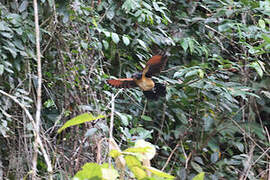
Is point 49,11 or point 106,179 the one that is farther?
point 49,11

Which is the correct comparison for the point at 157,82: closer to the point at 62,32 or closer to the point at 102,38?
the point at 102,38

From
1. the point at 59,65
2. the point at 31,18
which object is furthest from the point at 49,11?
the point at 59,65

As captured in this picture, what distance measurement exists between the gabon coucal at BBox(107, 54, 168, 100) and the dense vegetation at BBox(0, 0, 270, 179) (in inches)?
5.1

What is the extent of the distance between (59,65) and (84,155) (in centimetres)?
A: 54

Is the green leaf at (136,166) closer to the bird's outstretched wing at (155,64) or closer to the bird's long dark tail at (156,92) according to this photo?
the bird's outstretched wing at (155,64)

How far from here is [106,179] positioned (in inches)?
24.3

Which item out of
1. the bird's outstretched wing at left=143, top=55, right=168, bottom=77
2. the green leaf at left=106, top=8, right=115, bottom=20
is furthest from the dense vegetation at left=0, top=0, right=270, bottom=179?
the bird's outstretched wing at left=143, top=55, right=168, bottom=77

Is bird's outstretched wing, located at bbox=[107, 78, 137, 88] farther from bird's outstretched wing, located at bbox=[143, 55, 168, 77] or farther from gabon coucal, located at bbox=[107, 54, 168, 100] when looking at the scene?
bird's outstretched wing, located at bbox=[143, 55, 168, 77]

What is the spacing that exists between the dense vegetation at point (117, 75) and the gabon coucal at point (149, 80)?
131 mm

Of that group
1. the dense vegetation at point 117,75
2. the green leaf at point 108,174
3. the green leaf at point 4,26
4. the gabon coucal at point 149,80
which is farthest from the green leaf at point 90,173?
the green leaf at point 4,26

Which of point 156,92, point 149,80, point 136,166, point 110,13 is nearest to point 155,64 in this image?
point 149,80

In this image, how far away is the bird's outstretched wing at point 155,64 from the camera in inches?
63.9

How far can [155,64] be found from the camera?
65.6 inches

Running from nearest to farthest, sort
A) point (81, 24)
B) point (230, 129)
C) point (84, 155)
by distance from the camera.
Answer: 1. point (84, 155)
2. point (81, 24)
3. point (230, 129)
